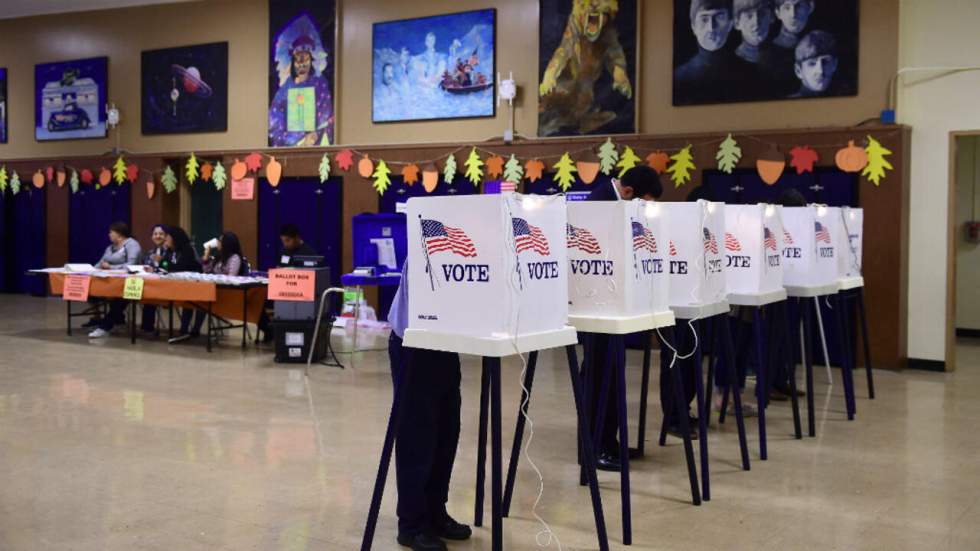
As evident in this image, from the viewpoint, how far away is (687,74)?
9078 mm

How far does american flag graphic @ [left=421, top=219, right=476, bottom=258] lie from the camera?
2.93m

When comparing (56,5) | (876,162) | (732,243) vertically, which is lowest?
(732,243)

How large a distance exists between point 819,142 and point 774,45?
3.43ft

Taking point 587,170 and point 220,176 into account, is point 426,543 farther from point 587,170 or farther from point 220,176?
point 220,176

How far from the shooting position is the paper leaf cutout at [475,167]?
1019 centimetres

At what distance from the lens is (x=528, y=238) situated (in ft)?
9.77

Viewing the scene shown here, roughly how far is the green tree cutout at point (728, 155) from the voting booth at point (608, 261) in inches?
209

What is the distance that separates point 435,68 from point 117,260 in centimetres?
416

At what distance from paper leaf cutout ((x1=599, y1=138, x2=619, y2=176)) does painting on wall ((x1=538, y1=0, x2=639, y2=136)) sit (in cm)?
25

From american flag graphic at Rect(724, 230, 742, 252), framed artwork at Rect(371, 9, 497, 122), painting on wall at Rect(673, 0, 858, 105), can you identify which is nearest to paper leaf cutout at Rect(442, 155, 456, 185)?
framed artwork at Rect(371, 9, 497, 122)

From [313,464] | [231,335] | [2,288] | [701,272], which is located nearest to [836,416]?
[701,272]

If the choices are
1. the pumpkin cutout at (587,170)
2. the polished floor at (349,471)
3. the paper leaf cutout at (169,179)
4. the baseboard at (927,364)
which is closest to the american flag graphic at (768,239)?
the polished floor at (349,471)

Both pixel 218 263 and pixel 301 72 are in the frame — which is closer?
pixel 218 263

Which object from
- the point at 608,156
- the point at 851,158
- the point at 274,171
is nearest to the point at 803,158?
the point at 851,158
